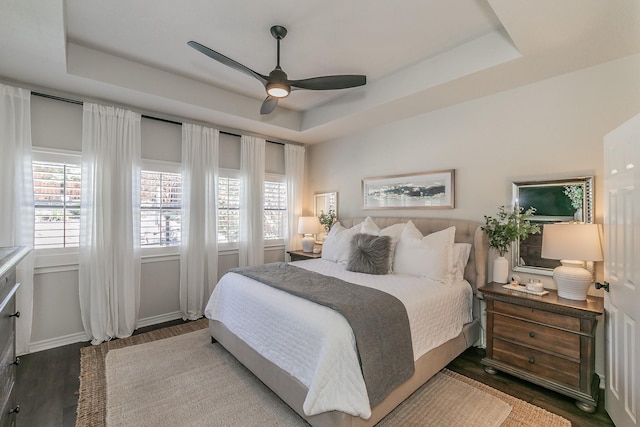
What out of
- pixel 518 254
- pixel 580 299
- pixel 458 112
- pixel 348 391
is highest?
pixel 458 112

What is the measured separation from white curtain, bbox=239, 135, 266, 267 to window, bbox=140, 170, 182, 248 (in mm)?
907

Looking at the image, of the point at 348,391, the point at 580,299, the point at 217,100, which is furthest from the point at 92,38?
the point at 580,299

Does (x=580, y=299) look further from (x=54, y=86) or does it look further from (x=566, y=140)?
(x=54, y=86)

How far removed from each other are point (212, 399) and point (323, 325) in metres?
1.20

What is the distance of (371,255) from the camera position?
3107 millimetres

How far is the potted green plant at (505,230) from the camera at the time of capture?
2754mm

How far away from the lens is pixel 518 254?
290 cm

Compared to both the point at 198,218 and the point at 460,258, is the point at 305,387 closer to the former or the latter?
the point at 460,258

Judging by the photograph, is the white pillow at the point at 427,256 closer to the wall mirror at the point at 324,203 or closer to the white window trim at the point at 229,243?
the wall mirror at the point at 324,203

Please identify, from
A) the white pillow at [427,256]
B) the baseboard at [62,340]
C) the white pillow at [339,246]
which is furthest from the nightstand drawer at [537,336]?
the baseboard at [62,340]

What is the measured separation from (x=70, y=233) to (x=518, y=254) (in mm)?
4783

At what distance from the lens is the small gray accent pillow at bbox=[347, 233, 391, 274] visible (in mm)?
3062

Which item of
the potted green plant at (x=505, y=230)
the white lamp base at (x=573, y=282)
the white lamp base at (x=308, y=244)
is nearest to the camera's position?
the white lamp base at (x=573, y=282)

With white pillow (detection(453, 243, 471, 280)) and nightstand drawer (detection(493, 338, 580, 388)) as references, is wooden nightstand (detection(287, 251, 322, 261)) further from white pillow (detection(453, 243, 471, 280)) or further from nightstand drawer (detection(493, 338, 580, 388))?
nightstand drawer (detection(493, 338, 580, 388))
